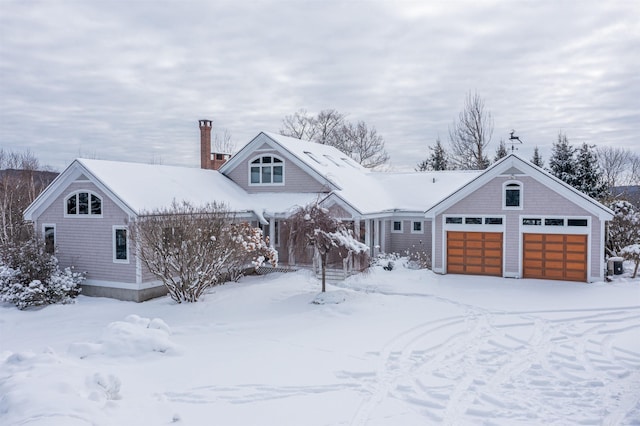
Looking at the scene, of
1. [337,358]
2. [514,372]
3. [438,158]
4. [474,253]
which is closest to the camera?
[514,372]

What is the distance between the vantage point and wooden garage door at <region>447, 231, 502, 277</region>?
62.4ft

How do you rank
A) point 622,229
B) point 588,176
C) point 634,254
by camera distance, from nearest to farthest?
point 634,254
point 622,229
point 588,176

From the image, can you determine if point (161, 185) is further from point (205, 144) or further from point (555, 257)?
point (555, 257)

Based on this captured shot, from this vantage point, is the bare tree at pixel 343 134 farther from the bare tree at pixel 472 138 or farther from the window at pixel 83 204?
the window at pixel 83 204

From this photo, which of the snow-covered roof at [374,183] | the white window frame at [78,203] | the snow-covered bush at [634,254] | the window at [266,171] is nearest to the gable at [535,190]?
the snow-covered bush at [634,254]

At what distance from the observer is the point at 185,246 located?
15891 millimetres

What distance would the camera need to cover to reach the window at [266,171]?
76.6ft

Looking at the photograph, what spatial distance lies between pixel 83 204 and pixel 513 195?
52.3 feet

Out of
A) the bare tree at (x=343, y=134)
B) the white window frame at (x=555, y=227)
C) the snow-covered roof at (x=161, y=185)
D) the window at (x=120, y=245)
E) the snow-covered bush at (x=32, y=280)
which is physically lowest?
the snow-covered bush at (x=32, y=280)

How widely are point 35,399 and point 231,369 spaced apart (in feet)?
12.1

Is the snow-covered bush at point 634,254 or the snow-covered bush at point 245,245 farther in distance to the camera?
the snow-covered bush at point 634,254

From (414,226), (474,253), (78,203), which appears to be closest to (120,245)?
(78,203)

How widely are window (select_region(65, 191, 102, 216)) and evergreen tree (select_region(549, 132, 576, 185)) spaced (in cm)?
2094

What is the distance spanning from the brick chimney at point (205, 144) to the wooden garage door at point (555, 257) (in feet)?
53.9
